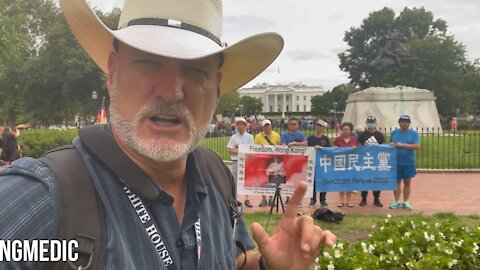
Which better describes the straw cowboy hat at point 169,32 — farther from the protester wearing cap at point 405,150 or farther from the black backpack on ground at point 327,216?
the protester wearing cap at point 405,150

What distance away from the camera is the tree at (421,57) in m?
45.9

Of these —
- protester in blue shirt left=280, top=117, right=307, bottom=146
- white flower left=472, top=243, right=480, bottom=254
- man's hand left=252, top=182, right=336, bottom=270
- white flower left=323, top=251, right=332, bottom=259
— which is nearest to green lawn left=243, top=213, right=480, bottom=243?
protester in blue shirt left=280, top=117, right=307, bottom=146

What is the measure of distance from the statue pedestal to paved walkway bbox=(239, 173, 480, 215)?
1002cm

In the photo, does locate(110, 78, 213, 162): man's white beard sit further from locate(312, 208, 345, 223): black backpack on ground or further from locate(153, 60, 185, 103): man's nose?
locate(312, 208, 345, 223): black backpack on ground

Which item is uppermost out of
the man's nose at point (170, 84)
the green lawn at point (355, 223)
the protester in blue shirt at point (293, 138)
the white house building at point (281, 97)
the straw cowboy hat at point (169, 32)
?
the white house building at point (281, 97)

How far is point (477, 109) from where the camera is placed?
5747 centimetres

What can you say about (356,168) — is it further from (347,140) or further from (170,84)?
(170,84)

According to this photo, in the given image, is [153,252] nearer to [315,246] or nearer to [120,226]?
[120,226]

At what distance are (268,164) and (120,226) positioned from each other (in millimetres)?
6718

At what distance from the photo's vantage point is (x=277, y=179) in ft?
25.3

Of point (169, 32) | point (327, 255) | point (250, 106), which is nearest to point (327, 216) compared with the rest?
point (327, 255)

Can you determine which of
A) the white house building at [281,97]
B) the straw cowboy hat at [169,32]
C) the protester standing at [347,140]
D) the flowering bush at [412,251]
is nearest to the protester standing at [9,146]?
the protester standing at [347,140]

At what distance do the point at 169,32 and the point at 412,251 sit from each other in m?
2.94

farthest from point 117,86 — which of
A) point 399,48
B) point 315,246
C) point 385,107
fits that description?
point 399,48
